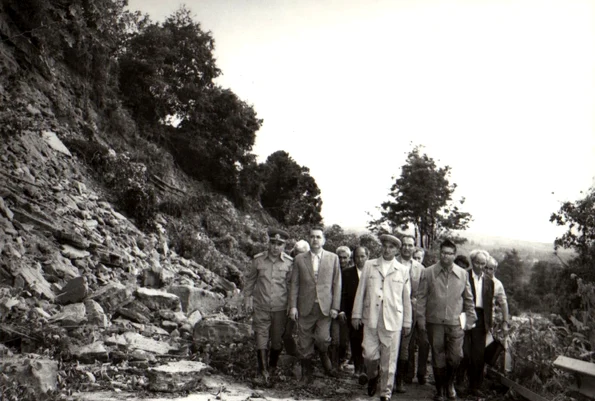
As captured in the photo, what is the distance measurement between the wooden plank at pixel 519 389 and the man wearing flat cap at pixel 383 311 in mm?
1623

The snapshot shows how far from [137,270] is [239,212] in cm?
1566

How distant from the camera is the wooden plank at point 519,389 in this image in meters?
5.97

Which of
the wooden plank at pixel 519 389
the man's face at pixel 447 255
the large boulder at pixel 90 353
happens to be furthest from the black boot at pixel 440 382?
the large boulder at pixel 90 353

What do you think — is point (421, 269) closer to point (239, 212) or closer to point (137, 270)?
point (137, 270)

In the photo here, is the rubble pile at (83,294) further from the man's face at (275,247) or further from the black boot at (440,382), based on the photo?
the black boot at (440,382)

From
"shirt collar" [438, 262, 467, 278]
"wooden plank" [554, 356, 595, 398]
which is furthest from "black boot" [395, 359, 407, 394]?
"wooden plank" [554, 356, 595, 398]

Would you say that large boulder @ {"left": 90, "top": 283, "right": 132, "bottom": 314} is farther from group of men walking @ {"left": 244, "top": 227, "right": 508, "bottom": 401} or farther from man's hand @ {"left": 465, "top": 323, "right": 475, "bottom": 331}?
man's hand @ {"left": 465, "top": 323, "right": 475, "bottom": 331}

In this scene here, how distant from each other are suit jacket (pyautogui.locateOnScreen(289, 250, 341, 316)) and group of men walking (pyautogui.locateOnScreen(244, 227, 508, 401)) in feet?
0.04

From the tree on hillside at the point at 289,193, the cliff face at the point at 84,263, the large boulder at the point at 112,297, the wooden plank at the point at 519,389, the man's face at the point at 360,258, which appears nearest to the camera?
the cliff face at the point at 84,263

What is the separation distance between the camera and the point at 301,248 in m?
8.02

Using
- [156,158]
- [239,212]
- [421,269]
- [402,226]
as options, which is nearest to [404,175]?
[402,226]

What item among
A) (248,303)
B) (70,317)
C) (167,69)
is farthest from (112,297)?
(167,69)

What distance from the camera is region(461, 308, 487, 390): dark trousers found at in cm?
686

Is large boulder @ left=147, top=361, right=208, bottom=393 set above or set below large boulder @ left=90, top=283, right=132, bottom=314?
below
